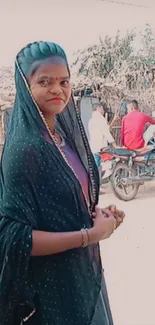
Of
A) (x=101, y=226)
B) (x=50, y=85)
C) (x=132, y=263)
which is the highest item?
(x=50, y=85)

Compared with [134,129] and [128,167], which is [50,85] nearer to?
[134,129]

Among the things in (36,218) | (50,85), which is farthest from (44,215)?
(50,85)

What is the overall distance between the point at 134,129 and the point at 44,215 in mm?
1089

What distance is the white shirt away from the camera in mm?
1710

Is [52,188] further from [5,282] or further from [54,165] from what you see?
[5,282]

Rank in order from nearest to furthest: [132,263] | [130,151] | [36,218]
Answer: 1. [36,218]
2. [132,263]
3. [130,151]

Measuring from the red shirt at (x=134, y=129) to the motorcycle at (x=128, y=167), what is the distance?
3cm

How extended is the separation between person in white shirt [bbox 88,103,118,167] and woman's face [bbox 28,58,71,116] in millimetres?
838

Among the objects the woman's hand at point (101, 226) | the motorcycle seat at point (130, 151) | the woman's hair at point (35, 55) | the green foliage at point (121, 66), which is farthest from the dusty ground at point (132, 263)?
the woman's hair at point (35, 55)

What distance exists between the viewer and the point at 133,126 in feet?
Answer: 5.98

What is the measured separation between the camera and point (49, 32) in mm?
1582

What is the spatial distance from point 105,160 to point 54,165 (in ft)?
3.51

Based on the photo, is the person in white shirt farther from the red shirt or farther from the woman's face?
the woman's face

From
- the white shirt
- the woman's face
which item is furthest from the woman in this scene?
the white shirt
